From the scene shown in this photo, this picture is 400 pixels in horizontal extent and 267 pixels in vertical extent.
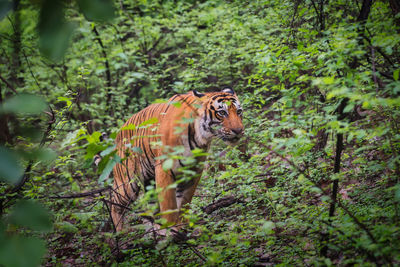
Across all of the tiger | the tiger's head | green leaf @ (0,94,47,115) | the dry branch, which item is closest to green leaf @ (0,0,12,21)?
green leaf @ (0,94,47,115)

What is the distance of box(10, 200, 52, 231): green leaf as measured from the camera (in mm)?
893

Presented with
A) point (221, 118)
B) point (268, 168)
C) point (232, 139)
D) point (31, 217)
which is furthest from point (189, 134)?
point (31, 217)

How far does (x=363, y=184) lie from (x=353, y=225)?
4.63 feet

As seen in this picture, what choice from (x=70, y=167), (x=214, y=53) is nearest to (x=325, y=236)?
(x=214, y=53)

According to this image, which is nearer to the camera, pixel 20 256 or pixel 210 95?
pixel 20 256

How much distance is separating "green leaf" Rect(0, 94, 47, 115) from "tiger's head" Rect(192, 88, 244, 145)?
2656 mm

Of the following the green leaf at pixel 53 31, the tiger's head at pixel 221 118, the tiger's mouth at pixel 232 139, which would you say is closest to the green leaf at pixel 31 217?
the green leaf at pixel 53 31

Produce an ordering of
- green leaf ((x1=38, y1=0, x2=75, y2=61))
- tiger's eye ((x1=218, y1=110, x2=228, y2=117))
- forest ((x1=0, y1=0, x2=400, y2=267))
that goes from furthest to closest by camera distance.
Result: tiger's eye ((x1=218, y1=110, x2=228, y2=117)) < forest ((x1=0, y1=0, x2=400, y2=267)) < green leaf ((x1=38, y1=0, x2=75, y2=61))

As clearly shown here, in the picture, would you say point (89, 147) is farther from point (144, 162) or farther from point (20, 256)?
point (144, 162)

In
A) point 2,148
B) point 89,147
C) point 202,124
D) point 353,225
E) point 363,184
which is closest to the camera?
point 2,148

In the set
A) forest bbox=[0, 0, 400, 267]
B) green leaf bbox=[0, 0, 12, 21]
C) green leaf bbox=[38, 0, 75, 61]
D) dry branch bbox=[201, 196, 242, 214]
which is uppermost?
green leaf bbox=[0, 0, 12, 21]

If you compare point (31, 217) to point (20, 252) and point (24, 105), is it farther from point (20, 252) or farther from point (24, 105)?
point (24, 105)

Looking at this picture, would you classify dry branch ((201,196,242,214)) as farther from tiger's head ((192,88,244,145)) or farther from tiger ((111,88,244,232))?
tiger's head ((192,88,244,145))

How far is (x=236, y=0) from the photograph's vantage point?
654cm
